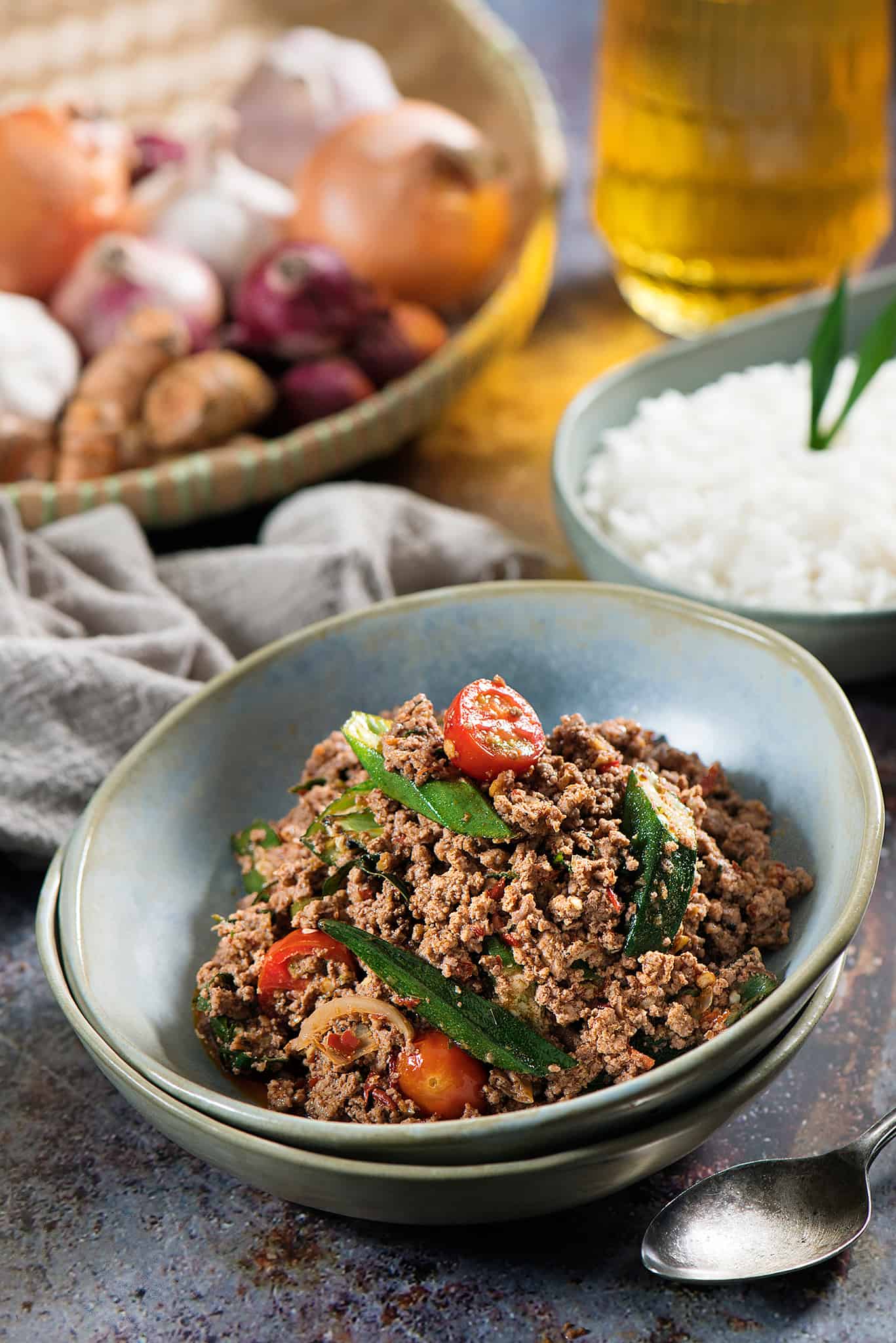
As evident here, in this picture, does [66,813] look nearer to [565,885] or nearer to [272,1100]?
[272,1100]

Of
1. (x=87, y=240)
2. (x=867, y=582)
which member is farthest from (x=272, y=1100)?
(x=87, y=240)

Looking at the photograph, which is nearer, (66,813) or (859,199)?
(66,813)

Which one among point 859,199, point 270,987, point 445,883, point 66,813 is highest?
point 859,199

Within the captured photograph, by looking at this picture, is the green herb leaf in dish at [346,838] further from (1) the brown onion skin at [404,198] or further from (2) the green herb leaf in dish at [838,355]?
(1) the brown onion skin at [404,198]

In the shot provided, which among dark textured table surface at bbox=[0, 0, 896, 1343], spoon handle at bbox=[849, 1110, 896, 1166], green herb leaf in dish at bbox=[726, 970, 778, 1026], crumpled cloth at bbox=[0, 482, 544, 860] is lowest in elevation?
dark textured table surface at bbox=[0, 0, 896, 1343]

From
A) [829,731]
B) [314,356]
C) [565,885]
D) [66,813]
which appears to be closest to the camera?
[565,885]

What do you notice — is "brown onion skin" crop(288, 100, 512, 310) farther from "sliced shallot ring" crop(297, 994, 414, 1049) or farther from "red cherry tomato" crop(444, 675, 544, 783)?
"sliced shallot ring" crop(297, 994, 414, 1049)

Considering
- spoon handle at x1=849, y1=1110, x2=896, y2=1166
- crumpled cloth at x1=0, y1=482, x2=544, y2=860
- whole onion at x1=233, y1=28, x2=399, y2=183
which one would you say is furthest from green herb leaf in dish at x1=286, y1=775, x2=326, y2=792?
whole onion at x1=233, y1=28, x2=399, y2=183

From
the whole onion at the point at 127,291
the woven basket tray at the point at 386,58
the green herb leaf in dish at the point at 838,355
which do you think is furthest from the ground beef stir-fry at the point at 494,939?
the whole onion at the point at 127,291
